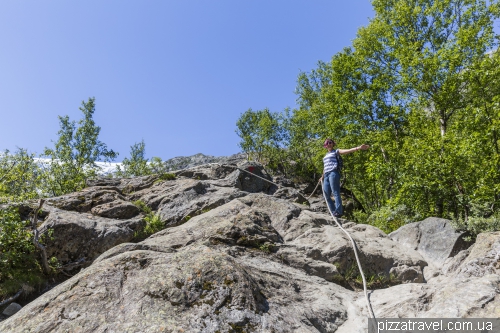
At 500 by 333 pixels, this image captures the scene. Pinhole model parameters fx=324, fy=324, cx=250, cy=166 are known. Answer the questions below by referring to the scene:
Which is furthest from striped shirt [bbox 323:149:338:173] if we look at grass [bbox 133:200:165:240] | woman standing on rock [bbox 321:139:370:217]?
grass [bbox 133:200:165:240]

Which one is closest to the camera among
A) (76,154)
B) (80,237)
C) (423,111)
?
(80,237)

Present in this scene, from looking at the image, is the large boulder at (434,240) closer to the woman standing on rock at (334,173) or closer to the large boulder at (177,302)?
the woman standing on rock at (334,173)

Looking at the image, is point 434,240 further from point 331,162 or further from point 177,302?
point 177,302

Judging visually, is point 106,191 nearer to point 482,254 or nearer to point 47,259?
point 47,259

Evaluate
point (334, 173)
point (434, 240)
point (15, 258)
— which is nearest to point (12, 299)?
point (15, 258)

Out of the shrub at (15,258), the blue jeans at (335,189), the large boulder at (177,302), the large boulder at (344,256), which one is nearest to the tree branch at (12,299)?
the shrub at (15,258)

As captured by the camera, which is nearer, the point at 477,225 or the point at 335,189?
the point at 477,225

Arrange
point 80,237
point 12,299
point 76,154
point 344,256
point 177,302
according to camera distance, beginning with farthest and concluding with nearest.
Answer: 1. point 76,154
2. point 80,237
3. point 12,299
4. point 344,256
5. point 177,302

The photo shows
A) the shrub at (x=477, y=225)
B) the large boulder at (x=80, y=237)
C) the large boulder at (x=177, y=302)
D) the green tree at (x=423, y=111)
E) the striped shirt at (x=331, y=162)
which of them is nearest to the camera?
the large boulder at (x=177, y=302)

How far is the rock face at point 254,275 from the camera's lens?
5.16 m

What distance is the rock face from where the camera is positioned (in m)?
5.16

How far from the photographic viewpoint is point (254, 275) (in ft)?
22.0

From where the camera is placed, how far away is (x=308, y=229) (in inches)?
402

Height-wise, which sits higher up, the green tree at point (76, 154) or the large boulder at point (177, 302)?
the green tree at point (76, 154)
